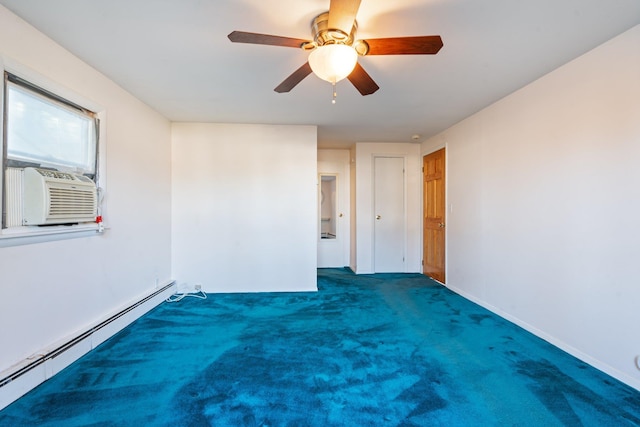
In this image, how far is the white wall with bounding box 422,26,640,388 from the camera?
6.50 ft

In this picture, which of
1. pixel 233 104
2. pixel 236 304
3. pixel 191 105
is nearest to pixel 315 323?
pixel 236 304

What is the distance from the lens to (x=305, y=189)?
412 cm

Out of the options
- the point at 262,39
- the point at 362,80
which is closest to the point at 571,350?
Answer: the point at 362,80

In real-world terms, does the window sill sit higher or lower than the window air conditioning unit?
lower

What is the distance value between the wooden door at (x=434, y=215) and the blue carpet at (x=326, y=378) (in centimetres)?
152

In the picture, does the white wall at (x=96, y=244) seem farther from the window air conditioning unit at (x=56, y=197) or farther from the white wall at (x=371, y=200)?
the white wall at (x=371, y=200)

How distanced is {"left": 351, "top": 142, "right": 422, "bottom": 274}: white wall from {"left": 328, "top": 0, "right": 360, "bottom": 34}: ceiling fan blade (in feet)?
11.6

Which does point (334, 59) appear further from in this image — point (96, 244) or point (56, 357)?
point (56, 357)

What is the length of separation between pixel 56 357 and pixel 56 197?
1168 mm

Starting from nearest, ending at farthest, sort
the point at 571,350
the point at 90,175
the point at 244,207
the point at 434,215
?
the point at 571,350, the point at 90,175, the point at 244,207, the point at 434,215

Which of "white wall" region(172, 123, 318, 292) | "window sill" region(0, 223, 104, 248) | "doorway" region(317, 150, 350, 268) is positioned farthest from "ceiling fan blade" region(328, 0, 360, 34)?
"doorway" region(317, 150, 350, 268)

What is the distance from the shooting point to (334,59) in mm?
1658

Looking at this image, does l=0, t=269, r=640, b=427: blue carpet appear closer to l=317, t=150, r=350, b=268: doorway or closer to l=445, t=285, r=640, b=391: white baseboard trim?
l=445, t=285, r=640, b=391: white baseboard trim

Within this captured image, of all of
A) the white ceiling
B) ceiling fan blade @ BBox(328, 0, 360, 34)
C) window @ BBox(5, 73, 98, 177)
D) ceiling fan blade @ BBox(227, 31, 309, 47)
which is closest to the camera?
ceiling fan blade @ BBox(328, 0, 360, 34)
